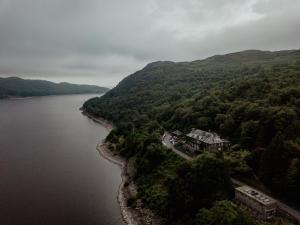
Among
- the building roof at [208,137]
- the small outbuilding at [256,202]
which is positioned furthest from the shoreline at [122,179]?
the building roof at [208,137]

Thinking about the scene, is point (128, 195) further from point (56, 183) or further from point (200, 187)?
point (200, 187)

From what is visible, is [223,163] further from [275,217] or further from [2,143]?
[2,143]

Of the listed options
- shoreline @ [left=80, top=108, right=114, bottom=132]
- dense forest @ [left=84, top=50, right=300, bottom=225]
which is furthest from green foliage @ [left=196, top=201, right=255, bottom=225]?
shoreline @ [left=80, top=108, right=114, bottom=132]

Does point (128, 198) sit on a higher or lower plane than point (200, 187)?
lower

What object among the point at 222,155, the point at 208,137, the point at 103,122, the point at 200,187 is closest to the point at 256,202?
the point at 200,187

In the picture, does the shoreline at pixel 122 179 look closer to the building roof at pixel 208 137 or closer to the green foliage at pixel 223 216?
the green foliage at pixel 223 216

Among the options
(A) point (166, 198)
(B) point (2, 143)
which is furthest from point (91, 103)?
(A) point (166, 198)

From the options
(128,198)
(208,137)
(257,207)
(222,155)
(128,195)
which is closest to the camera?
(257,207)
